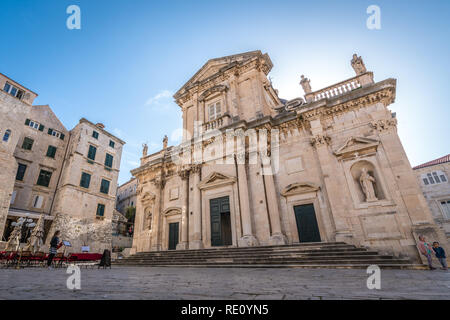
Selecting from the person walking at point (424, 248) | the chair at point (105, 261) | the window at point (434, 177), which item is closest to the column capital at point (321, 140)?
the person walking at point (424, 248)

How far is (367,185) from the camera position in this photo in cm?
1027

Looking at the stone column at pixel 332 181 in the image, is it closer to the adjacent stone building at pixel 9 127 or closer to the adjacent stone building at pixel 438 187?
the adjacent stone building at pixel 438 187

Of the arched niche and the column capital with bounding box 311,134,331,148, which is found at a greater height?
the column capital with bounding box 311,134,331,148

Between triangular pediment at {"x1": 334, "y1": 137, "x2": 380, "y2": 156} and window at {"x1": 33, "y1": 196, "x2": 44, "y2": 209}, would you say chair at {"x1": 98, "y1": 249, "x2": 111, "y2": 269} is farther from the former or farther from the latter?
window at {"x1": 33, "y1": 196, "x2": 44, "y2": 209}

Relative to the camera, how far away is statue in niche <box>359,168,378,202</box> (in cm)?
1012

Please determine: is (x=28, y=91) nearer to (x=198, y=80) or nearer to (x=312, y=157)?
(x=198, y=80)

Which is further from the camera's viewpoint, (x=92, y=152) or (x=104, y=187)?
(x=104, y=187)

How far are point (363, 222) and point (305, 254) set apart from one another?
332cm

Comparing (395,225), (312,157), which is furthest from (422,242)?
(312,157)

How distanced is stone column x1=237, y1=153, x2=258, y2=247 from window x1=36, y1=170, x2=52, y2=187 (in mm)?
21398

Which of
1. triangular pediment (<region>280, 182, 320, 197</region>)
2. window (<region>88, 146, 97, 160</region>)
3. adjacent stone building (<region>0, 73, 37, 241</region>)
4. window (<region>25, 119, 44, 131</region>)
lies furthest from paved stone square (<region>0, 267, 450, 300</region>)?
window (<region>25, 119, 44, 131</region>)

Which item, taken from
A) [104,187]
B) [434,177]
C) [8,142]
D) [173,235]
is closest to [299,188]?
[173,235]

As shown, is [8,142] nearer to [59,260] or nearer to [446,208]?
[59,260]

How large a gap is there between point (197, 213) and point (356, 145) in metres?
9.88
